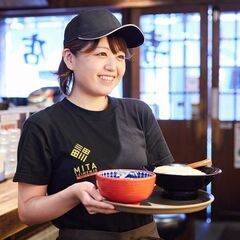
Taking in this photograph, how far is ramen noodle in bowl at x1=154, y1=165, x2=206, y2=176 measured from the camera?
45.9 inches

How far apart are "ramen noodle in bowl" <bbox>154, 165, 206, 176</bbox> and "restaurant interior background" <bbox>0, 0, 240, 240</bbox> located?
11.0 feet

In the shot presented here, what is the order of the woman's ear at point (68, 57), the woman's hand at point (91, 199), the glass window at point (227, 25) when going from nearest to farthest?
the woman's hand at point (91, 199) → the woman's ear at point (68, 57) → the glass window at point (227, 25)

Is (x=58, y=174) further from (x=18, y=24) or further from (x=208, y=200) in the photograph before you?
(x=18, y=24)

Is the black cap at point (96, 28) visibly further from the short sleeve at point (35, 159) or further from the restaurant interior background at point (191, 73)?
the restaurant interior background at point (191, 73)

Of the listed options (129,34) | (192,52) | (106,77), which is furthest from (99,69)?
(192,52)

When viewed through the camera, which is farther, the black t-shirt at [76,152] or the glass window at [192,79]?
the glass window at [192,79]

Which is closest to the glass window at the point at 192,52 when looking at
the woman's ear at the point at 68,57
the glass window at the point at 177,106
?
the glass window at the point at 177,106

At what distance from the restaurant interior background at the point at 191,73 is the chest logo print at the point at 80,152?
3.32m

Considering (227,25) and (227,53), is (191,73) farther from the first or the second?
(227,25)

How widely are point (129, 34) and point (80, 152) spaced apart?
1.16 ft

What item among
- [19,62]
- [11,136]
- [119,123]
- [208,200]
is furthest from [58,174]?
[19,62]

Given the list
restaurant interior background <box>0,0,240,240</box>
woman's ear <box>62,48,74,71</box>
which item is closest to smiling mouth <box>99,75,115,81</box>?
woman's ear <box>62,48,74,71</box>

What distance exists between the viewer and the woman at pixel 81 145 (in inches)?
45.7

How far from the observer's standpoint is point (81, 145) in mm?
1177
